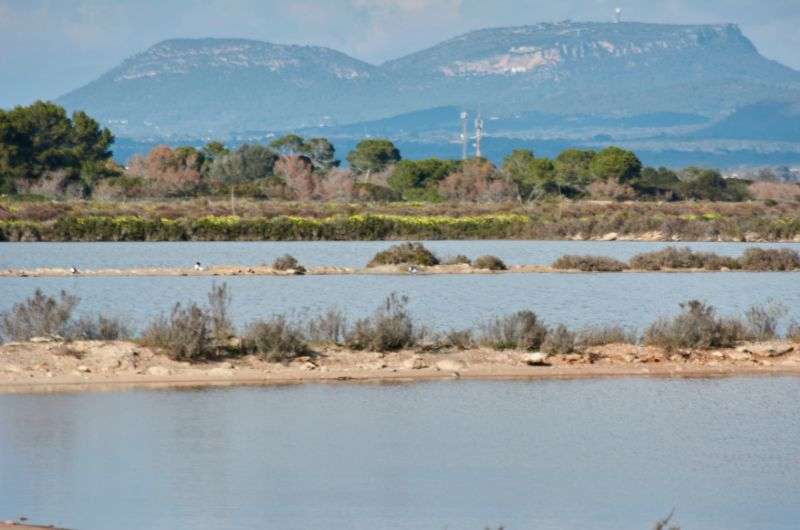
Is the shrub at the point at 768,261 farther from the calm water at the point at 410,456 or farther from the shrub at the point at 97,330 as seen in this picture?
the shrub at the point at 97,330

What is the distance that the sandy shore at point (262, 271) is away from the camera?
36.9 meters

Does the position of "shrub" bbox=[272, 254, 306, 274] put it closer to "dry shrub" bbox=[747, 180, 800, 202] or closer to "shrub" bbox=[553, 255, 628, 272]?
"shrub" bbox=[553, 255, 628, 272]

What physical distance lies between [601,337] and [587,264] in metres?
19.7

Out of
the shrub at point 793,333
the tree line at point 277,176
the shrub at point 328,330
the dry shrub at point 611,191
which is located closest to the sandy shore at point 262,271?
the shrub at point 328,330

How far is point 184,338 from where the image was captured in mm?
18828

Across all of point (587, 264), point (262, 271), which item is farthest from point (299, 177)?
point (262, 271)

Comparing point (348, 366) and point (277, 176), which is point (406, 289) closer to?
point (348, 366)

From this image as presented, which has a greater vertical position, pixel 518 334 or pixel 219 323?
pixel 219 323

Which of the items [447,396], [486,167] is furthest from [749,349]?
[486,167]

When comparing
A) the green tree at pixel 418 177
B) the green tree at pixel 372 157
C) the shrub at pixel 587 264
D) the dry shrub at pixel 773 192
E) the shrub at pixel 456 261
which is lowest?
the shrub at pixel 587 264

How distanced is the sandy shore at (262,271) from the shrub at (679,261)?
0.32 m

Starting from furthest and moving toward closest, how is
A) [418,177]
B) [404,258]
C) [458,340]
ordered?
[418,177] < [404,258] < [458,340]

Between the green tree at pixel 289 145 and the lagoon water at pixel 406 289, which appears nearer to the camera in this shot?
the lagoon water at pixel 406 289

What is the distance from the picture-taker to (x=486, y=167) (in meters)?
92.8
